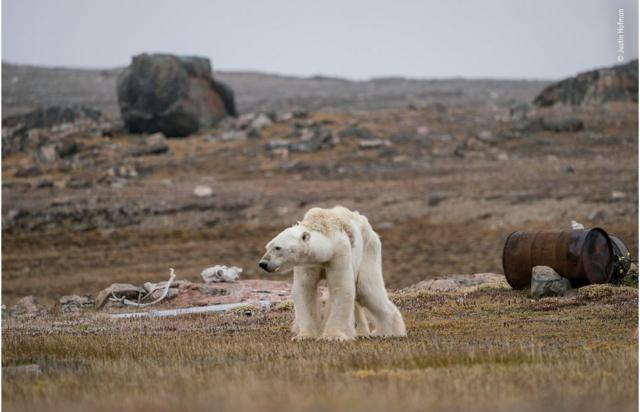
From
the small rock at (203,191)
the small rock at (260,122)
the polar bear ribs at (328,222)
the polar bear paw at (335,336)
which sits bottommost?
the small rock at (203,191)

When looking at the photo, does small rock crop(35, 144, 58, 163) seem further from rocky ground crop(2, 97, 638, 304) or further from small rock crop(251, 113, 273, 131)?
small rock crop(251, 113, 273, 131)

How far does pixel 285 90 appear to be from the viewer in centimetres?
15075

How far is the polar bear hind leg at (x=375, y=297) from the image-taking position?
14.5 m

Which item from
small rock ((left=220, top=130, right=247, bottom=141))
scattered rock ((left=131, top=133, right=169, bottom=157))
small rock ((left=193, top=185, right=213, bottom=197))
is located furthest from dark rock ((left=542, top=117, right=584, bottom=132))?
scattered rock ((left=131, top=133, right=169, bottom=157))

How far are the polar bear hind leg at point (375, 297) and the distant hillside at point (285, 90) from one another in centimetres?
9452

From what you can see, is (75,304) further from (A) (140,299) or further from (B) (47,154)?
(B) (47,154)

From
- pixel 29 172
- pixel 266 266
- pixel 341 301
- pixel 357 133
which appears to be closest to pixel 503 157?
pixel 357 133

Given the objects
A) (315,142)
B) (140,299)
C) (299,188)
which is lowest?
(299,188)

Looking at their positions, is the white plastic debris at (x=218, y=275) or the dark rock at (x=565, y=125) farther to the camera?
the dark rock at (x=565, y=125)

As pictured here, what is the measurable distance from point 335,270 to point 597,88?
70.5m

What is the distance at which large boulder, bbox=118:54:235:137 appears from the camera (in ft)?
249

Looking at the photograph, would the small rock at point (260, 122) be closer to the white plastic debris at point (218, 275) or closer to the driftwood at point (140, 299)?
the white plastic debris at point (218, 275)

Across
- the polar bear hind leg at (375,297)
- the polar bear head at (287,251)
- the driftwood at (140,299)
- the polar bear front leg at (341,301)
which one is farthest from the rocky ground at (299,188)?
the polar bear head at (287,251)

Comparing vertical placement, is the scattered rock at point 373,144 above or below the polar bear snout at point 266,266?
below
